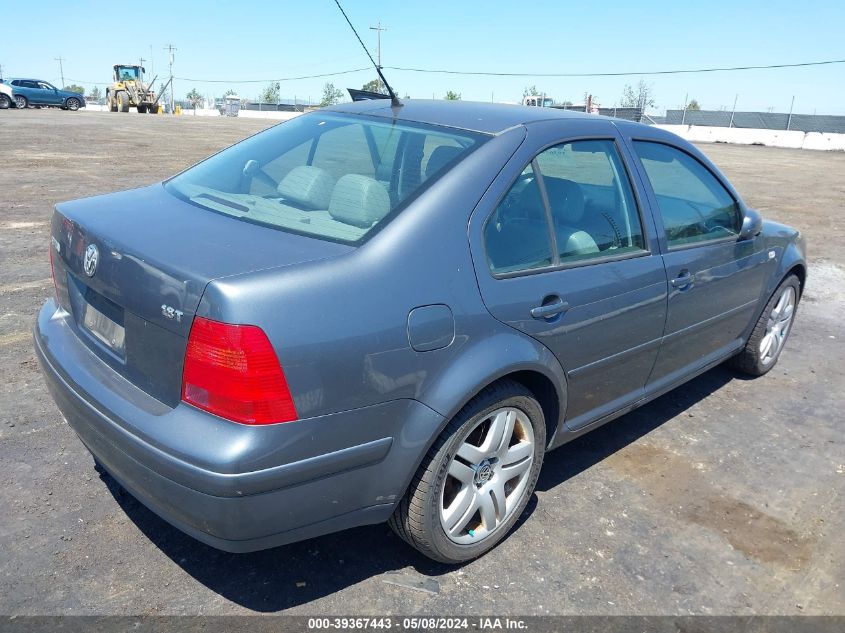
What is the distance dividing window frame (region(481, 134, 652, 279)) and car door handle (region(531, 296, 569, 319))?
0.38 feet

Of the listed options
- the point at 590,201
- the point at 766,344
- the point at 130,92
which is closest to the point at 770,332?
the point at 766,344

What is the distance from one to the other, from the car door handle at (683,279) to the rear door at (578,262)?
113 millimetres

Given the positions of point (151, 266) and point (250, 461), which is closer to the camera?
point (250, 461)

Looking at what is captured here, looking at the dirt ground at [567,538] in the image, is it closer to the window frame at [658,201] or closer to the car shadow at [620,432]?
the car shadow at [620,432]

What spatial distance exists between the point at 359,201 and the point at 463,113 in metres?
0.75

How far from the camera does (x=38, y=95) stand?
39.8 m

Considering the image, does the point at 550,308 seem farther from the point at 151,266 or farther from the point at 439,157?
the point at 151,266

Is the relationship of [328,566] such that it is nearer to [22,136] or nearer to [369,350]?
[369,350]

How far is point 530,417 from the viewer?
282 centimetres

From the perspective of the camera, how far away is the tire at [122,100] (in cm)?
4519

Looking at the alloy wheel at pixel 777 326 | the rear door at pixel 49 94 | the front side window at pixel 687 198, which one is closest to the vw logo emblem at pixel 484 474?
the front side window at pixel 687 198

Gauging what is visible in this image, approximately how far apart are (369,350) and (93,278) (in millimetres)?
1067

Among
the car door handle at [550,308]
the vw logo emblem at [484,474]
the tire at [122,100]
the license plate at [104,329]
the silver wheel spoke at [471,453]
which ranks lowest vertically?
the tire at [122,100]

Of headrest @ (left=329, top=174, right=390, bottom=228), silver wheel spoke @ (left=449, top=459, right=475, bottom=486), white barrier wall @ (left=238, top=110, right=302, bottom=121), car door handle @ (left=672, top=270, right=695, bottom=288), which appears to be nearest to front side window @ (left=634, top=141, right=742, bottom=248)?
car door handle @ (left=672, top=270, right=695, bottom=288)
